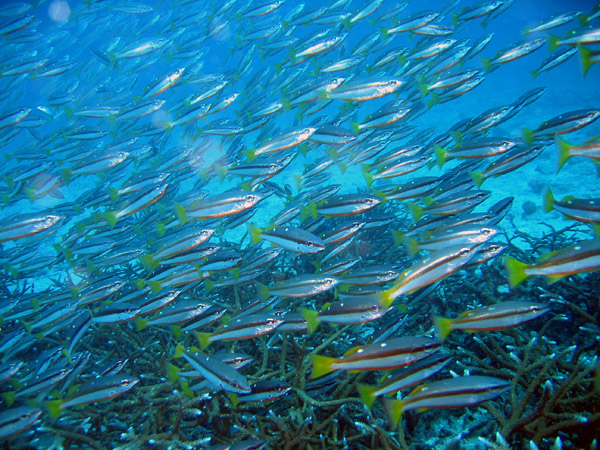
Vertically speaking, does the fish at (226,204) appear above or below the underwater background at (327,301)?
above

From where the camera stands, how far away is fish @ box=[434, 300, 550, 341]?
2.43 m

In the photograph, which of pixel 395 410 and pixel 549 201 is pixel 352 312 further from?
pixel 549 201

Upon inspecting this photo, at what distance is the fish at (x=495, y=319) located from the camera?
243 cm

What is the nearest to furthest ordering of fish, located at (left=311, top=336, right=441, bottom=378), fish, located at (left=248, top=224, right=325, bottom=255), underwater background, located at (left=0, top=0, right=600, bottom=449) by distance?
fish, located at (left=311, top=336, right=441, bottom=378), underwater background, located at (left=0, top=0, right=600, bottom=449), fish, located at (left=248, top=224, right=325, bottom=255)

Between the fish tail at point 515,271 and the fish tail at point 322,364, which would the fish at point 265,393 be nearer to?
the fish tail at point 322,364

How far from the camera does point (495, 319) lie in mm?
2465

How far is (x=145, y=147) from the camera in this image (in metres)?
6.17

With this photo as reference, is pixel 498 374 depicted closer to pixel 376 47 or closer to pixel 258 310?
pixel 258 310

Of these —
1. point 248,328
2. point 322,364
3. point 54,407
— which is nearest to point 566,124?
point 322,364

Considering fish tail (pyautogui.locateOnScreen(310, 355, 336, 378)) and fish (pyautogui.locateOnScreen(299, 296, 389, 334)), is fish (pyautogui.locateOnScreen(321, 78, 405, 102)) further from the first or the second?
fish tail (pyautogui.locateOnScreen(310, 355, 336, 378))

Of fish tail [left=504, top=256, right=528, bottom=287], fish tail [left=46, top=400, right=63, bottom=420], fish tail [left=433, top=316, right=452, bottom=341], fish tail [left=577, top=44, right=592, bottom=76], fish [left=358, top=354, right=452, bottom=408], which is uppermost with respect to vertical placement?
fish tail [left=577, top=44, right=592, bottom=76]

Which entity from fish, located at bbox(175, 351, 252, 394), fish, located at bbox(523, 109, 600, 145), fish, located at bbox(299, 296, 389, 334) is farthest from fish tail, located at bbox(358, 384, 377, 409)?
fish, located at bbox(523, 109, 600, 145)

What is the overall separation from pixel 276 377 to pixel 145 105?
19.2ft

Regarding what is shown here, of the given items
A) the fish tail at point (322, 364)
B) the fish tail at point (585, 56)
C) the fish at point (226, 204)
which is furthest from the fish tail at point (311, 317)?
the fish tail at point (585, 56)
